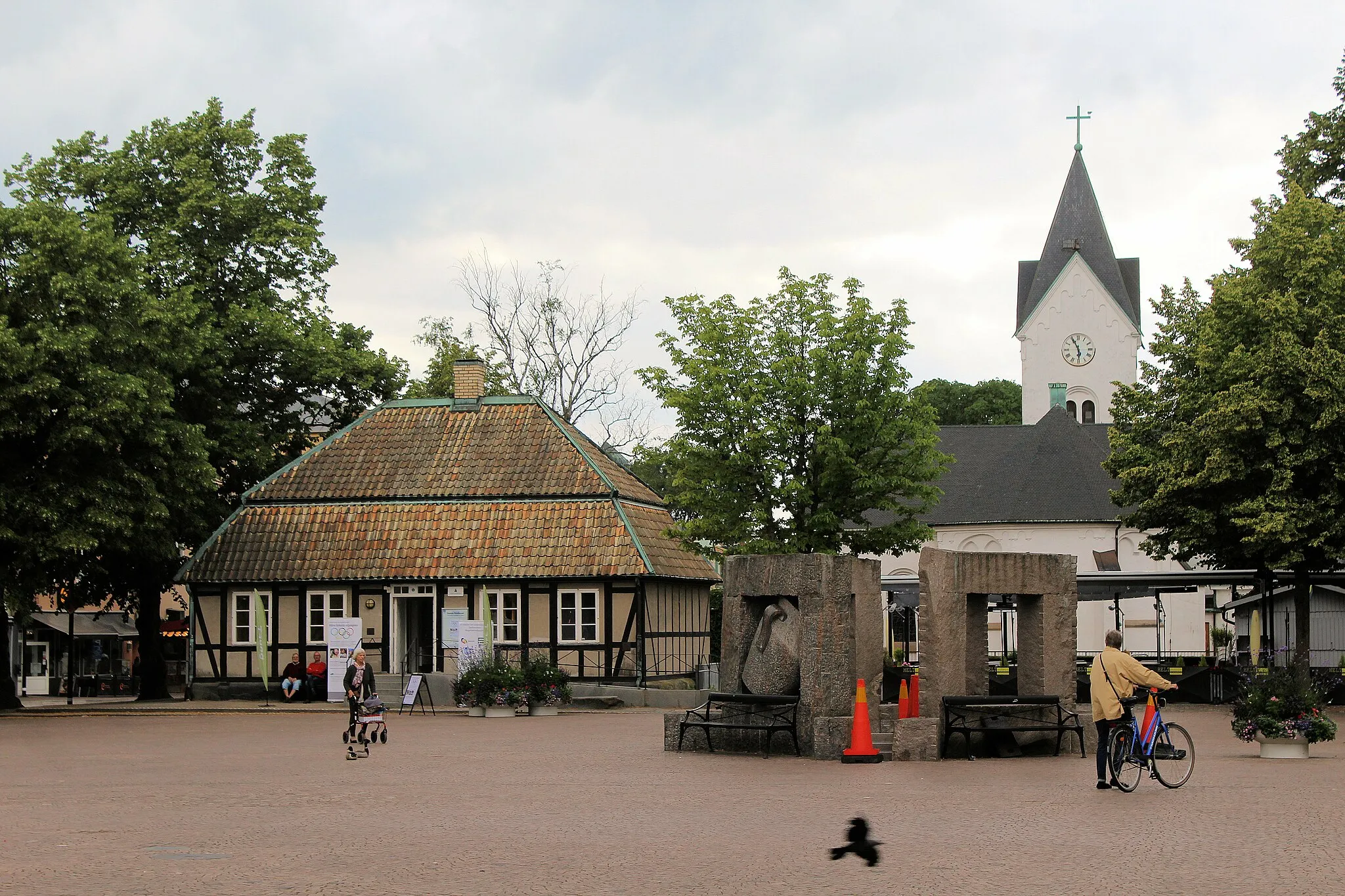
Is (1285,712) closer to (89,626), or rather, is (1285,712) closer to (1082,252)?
(89,626)

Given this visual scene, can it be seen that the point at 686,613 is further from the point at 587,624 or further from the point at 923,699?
the point at 923,699

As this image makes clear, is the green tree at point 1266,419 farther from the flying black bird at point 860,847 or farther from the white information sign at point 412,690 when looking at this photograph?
the flying black bird at point 860,847

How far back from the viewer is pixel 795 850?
36.9 feet

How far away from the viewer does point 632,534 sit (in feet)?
119

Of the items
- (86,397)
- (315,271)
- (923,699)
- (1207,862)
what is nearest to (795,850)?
(1207,862)

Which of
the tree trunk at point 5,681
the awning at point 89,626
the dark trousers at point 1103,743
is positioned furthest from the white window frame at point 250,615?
the dark trousers at point 1103,743

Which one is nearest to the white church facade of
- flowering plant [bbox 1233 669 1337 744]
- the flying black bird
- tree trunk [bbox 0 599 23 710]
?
tree trunk [bbox 0 599 23 710]

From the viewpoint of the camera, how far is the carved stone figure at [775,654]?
2039 centimetres

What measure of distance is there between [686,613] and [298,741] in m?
17.1

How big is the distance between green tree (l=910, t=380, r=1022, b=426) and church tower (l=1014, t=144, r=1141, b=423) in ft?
24.0

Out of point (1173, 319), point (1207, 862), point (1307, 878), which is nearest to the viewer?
point (1307, 878)

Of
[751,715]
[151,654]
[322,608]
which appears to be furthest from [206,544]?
[751,715]

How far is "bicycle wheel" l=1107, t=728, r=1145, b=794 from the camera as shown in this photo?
49.9 ft

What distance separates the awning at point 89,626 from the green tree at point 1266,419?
112ft
